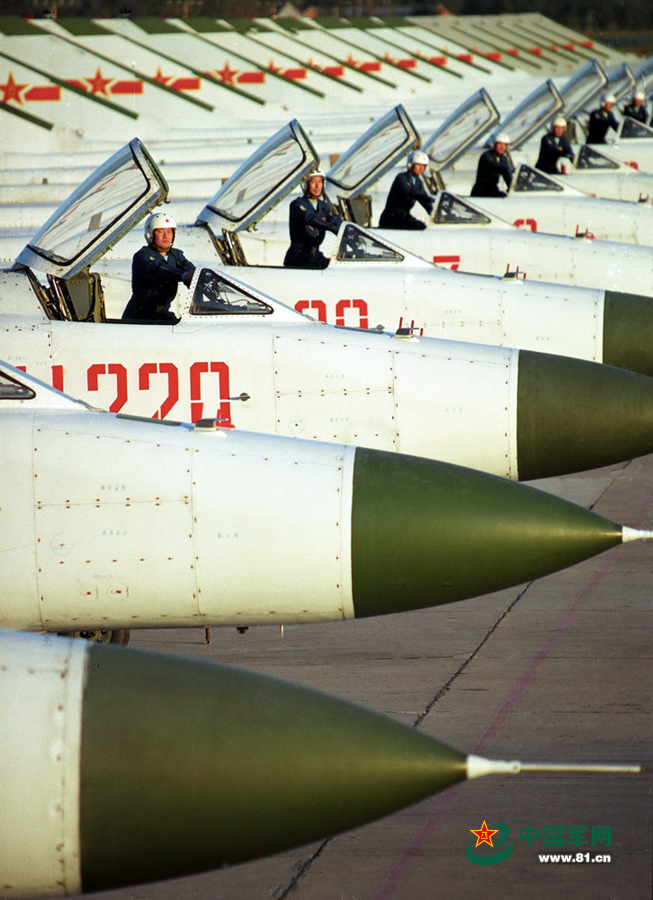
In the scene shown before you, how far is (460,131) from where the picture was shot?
66.8 feet

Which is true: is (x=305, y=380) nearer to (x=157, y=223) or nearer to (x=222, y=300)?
(x=222, y=300)

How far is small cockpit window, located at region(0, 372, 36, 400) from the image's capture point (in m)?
7.78

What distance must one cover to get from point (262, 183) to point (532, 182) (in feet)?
27.9

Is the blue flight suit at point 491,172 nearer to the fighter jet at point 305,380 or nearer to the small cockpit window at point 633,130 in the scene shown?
the small cockpit window at point 633,130

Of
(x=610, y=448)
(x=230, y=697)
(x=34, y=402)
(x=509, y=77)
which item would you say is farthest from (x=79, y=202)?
(x=509, y=77)

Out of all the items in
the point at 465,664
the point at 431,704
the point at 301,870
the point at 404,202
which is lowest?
the point at 465,664

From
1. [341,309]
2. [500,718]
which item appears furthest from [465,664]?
[341,309]

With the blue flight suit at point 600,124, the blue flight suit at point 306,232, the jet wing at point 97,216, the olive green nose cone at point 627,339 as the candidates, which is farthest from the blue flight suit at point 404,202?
the blue flight suit at point 600,124

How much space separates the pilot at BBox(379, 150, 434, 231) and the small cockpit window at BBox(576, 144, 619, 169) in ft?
27.2

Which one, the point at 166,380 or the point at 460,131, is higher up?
the point at 460,131

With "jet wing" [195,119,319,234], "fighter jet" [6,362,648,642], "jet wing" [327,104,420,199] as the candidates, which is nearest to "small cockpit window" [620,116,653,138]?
"jet wing" [327,104,420,199]

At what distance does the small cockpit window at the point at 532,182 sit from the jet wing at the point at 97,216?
10908mm

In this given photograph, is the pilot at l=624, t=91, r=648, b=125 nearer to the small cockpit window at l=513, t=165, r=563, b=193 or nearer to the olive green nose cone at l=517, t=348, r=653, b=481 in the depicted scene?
the small cockpit window at l=513, t=165, r=563, b=193

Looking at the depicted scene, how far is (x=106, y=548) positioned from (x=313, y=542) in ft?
3.72
